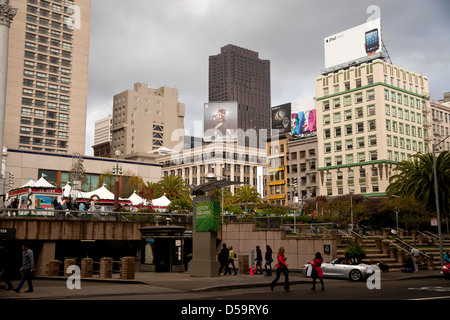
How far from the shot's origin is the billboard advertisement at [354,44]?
93931 mm

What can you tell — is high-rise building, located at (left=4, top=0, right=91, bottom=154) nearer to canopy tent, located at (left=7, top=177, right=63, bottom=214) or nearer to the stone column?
the stone column

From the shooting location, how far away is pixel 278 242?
32.0 m

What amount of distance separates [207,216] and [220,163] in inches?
4137

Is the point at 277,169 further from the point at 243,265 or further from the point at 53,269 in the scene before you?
the point at 53,269

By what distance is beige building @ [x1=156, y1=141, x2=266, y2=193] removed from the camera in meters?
131

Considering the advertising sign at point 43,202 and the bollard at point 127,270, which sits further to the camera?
the advertising sign at point 43,202

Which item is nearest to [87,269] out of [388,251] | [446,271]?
[446,271]

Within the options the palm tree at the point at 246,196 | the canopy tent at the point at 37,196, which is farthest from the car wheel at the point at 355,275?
the palm tree at the point at 246,196

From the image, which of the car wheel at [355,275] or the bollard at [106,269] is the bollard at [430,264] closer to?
the car wheel at [355,275]

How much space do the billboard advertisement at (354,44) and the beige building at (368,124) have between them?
4874 millimetres

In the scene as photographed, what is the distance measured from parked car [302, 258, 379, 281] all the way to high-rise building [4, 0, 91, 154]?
90845 mm

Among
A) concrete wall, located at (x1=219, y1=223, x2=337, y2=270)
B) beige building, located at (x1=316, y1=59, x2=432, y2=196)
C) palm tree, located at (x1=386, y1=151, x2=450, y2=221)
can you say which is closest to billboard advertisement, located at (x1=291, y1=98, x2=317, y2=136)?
beige building, located at (x1=316, y1=59, x2=432, y2=196)

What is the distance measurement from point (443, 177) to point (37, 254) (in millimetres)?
43042
